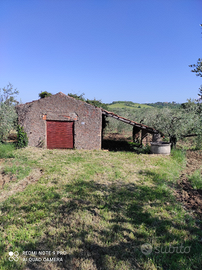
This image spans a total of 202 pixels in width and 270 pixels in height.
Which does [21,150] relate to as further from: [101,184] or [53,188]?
[101,184]

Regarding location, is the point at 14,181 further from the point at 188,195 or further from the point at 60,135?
the point at 188,195

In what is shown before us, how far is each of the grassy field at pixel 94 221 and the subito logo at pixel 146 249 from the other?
0.07 feet

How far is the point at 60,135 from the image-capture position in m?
12.9

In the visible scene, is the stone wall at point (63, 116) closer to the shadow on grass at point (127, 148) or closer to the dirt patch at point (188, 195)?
the shadow on grass at point (127, 148)

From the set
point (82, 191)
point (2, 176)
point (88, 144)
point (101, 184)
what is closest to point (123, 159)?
point (88, 144)

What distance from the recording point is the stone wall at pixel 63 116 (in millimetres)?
12516

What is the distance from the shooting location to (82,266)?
3189mm

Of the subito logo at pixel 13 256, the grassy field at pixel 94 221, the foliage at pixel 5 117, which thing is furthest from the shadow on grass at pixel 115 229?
the foliage at pixel 5 117

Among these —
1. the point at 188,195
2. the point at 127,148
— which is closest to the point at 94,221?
the point at 188,195

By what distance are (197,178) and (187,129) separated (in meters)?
5.93

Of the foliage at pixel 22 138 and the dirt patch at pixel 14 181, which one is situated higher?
the foliage at pixel 22 138

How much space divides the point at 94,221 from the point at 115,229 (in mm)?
620

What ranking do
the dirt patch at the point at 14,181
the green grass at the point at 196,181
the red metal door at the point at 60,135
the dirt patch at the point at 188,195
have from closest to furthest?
the dirt patch at the point at 188,195
the dirt patch at the point at 14,181
the green grass at the point at 196,181
the red metal door at the point at 60,135

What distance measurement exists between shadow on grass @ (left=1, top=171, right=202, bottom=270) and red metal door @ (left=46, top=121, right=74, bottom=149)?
6.91 m
